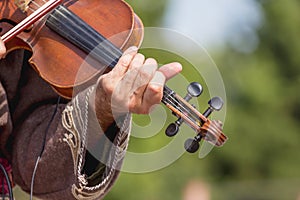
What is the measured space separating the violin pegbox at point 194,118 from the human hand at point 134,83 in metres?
0.09

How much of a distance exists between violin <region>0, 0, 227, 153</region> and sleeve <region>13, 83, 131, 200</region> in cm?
9

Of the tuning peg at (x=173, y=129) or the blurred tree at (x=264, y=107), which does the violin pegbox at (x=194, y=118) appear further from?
the blurred tree at (x=264, y=107)

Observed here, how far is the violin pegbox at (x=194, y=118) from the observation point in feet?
8.79

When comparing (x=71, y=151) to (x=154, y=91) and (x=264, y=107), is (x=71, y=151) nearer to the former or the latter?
(x=154, y=91)

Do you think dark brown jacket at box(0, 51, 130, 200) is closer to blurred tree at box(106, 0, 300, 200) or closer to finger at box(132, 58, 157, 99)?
finger at box(132, 58, 157, 99)

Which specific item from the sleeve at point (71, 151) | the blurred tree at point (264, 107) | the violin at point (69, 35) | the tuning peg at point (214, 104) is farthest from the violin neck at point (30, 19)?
the blurred tree at point (264, 107)

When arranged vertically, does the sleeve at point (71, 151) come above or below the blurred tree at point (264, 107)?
above

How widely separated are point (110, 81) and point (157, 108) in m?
0.16

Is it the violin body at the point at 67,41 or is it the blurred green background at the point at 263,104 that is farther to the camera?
the blurred green background at the point at 263,104

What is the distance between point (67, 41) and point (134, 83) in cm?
39

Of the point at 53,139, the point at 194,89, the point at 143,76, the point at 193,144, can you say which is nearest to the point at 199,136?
the point at 193,144

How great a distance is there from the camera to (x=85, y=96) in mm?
2861

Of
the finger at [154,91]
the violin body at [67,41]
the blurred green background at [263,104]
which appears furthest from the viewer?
the blurred green background at [263,104]

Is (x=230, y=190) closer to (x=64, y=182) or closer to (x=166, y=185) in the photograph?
(x=166, y=185)
